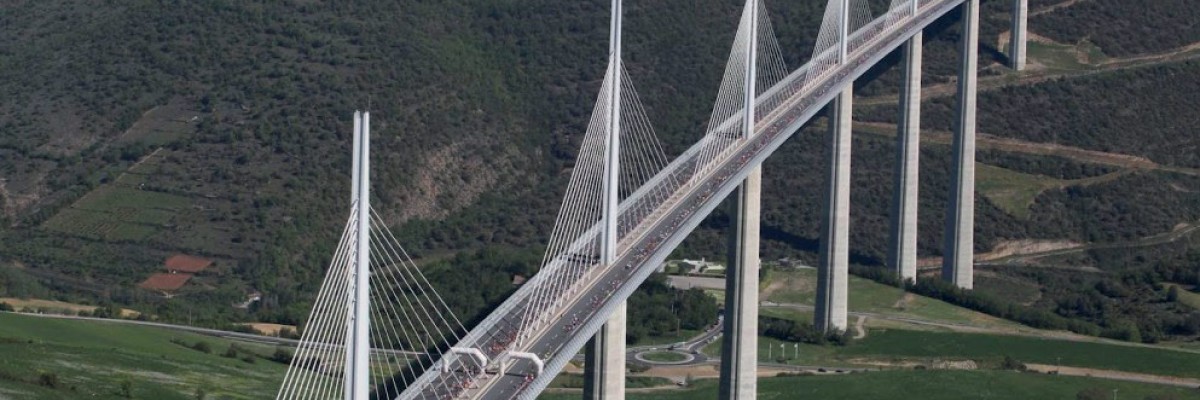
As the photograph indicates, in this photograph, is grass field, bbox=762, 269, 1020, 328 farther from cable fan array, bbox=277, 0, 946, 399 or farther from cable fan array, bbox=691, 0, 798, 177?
cable fan array, bbox=691, 0, 798, 177

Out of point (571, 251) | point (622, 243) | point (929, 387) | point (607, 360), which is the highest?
point (622, 243)

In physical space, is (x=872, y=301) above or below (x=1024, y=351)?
above

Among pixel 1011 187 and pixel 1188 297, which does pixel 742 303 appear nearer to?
pixel 1188 297

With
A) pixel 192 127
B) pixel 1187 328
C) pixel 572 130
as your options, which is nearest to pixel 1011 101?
pixel 572 130

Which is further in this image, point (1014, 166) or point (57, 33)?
point (57, 33)

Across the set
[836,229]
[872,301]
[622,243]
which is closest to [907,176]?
[872,301]

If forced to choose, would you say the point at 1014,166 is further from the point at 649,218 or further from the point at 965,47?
the point at 649,218

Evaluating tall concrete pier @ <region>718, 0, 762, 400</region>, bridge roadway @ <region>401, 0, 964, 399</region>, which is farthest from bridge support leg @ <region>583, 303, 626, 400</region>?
tall concrete pier @ <region>718, 0, 762, 400</region>
